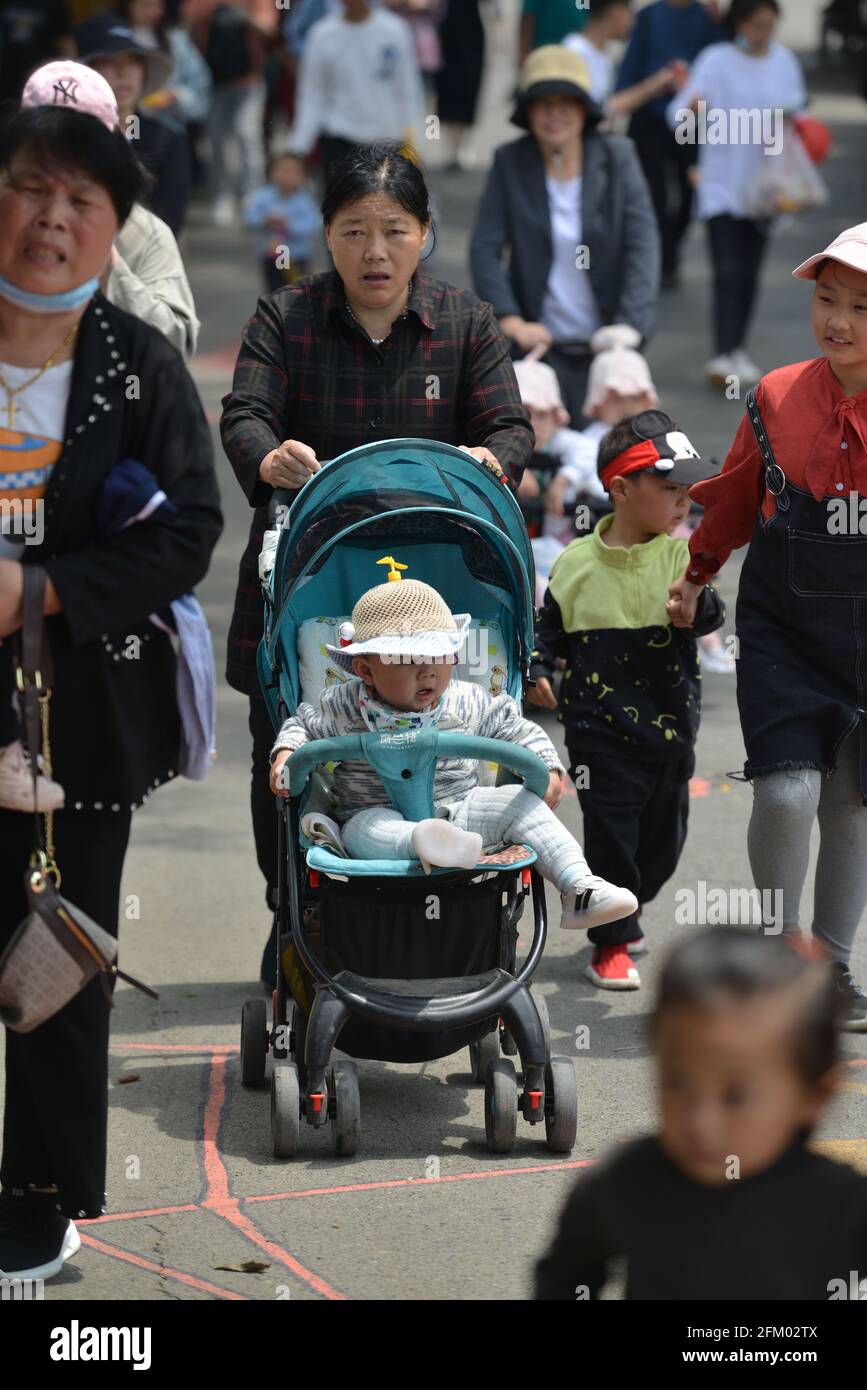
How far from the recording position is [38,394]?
3559 mm

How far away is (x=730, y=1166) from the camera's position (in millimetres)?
2479

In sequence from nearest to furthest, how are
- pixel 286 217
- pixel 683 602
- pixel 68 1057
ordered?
pixel 68 1057 < pixel 683 602 < pixel 286 217

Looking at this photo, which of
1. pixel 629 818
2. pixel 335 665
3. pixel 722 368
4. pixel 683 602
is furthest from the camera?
pixel 722 368

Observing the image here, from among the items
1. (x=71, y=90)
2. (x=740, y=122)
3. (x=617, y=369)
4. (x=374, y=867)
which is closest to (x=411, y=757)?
(x=374, y=867)

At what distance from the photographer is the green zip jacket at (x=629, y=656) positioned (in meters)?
5.50

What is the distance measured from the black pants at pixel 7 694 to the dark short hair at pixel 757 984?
1.53m

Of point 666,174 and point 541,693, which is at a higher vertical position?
→ point 666,174

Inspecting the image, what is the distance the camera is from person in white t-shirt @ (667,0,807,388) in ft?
39.0

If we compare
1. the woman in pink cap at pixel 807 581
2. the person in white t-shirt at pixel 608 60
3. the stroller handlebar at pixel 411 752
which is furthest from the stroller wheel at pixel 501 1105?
the person in white t-shirt at pixel 608 60

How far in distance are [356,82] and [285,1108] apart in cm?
1035

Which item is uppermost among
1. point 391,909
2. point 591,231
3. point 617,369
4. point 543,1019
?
point 591,231

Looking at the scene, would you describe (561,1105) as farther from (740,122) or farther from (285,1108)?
(740,122)

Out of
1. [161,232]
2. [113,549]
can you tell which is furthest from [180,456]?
[161,232]
